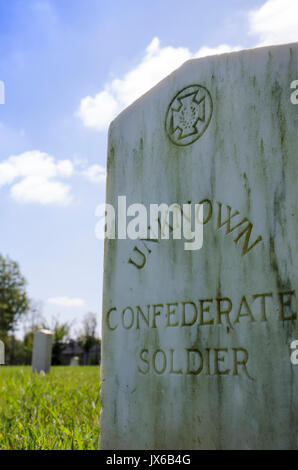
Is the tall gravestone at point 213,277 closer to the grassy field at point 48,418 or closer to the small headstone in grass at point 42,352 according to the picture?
the grassy field at point 48,418

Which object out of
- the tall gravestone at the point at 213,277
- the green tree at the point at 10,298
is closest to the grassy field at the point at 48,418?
the tall gravestone at the point at 213,277

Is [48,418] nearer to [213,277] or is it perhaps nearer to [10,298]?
[213,277]

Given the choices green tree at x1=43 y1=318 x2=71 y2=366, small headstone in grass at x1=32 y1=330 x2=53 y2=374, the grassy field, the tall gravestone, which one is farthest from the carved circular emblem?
green tree at x1=43 y1=318 x2=71 y2=366

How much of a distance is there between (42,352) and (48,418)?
6576 millimetres

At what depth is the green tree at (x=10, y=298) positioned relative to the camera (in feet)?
106

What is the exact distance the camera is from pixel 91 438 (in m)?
3.20

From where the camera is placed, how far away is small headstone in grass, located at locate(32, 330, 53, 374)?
1020 centimetres

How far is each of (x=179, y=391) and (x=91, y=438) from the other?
4.00 feet

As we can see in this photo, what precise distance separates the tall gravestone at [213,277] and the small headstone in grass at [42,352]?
7.97 metres

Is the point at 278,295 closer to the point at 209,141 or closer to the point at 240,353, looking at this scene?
the point at 240,353

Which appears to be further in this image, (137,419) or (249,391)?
(137,419)

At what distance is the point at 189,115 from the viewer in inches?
98.1

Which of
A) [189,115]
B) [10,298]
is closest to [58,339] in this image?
[10,298]

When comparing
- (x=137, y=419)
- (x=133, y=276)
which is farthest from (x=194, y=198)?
(x=137, y=419)
